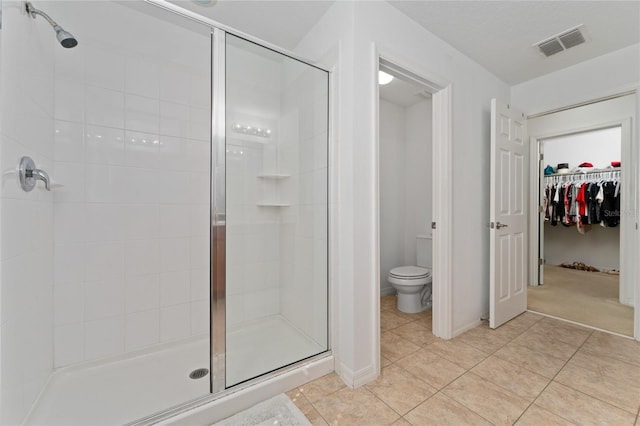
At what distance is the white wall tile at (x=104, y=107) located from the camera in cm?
173

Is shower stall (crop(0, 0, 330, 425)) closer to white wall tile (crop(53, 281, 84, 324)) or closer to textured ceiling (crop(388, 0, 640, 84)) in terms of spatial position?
white wall tile (crop(53, 281, 84, 324))

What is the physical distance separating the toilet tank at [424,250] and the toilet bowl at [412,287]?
300 millimetres

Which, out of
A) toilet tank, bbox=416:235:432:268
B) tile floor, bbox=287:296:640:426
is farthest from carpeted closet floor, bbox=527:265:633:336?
toilet tank, bbox=416:235:432:268

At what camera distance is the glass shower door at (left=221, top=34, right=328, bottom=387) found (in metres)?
1.68

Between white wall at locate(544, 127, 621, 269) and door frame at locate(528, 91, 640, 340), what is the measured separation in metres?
0.77

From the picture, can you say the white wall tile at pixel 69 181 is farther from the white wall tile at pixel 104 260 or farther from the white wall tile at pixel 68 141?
the white wall tile at pixel 104 260

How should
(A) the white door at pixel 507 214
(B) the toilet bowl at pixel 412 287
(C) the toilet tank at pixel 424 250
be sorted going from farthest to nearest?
1. (C) the toilet tank at pixel 424 250
2. (B) the toilet bowl at pixel 412 287
3. (A) the white door at pixel 507 214

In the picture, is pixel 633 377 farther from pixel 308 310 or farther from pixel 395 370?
pixel 308 310

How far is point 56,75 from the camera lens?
1639 millimetres

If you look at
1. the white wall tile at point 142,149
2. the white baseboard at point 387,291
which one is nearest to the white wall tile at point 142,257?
the white wall tile at point 142,149

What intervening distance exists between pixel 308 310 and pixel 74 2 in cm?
245

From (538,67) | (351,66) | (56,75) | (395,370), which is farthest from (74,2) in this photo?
(538,67)

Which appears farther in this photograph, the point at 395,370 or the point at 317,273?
the point at 317,273

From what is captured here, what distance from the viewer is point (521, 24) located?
6.56 ft
